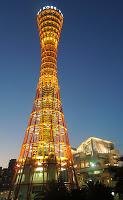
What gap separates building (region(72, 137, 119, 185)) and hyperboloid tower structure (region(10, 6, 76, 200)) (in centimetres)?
3025

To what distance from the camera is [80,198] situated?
71.7 feet

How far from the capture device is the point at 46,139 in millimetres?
47469

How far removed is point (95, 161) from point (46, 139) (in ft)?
131

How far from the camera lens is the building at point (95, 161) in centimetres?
7653

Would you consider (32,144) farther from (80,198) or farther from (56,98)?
(80,198)

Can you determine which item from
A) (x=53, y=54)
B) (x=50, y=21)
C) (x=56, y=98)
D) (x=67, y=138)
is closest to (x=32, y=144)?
(x=67, y=138)

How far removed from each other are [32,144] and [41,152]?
129 inches

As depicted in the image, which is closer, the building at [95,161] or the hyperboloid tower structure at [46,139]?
the hyperboloid tower structure at [46,139]

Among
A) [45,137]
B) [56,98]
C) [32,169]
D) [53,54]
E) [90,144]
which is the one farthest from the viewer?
[90,144]

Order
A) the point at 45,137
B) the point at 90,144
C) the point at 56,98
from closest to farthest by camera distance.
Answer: the point at 45,137
the point at 56,98
the point at 90,144

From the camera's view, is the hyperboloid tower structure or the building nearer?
the hyperboloid tower structure

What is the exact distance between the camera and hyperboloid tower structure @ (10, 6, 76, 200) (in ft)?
141

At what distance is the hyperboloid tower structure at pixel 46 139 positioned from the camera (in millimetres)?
43094

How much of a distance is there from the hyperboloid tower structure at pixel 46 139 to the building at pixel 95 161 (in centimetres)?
3025
